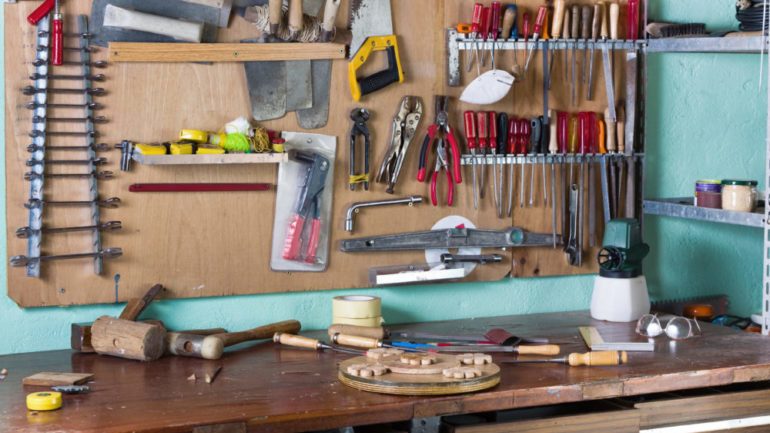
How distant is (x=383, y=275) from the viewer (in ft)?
10.2

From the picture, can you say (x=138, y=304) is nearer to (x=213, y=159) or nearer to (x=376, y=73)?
(x=213, y=159)

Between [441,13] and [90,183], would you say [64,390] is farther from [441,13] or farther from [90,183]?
[441,13]

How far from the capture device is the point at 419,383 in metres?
2.31

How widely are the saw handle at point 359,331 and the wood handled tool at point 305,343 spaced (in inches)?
2.2

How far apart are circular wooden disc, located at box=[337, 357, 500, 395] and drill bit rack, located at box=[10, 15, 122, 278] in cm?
89

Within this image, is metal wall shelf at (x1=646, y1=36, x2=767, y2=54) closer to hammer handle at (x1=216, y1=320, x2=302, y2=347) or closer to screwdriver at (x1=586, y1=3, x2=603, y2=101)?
screwdriver at (x1=586, y1=3, x2=603, y2=101)

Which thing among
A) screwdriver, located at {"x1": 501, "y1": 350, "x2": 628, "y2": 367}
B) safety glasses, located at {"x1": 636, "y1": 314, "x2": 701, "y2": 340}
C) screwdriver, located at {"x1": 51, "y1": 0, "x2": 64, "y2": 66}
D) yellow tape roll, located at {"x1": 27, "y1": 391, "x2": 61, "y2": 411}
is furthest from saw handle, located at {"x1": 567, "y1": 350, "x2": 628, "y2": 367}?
screwdriver, located at {"x1": 51, "y1": 0, "x2": 64, "y2": 66}

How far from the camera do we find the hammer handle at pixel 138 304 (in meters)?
2.77

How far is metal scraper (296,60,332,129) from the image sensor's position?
118 inches

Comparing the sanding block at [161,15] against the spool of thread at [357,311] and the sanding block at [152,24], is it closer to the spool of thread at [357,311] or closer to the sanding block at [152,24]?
the sanding block at [152,24]

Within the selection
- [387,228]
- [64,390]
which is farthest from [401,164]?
[64,390]

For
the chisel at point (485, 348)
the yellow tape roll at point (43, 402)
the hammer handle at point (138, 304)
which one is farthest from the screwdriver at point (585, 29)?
the yellow tape roll at point (43, 402)

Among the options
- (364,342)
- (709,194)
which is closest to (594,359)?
(364,342)

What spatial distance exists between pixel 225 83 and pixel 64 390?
3.24ft
